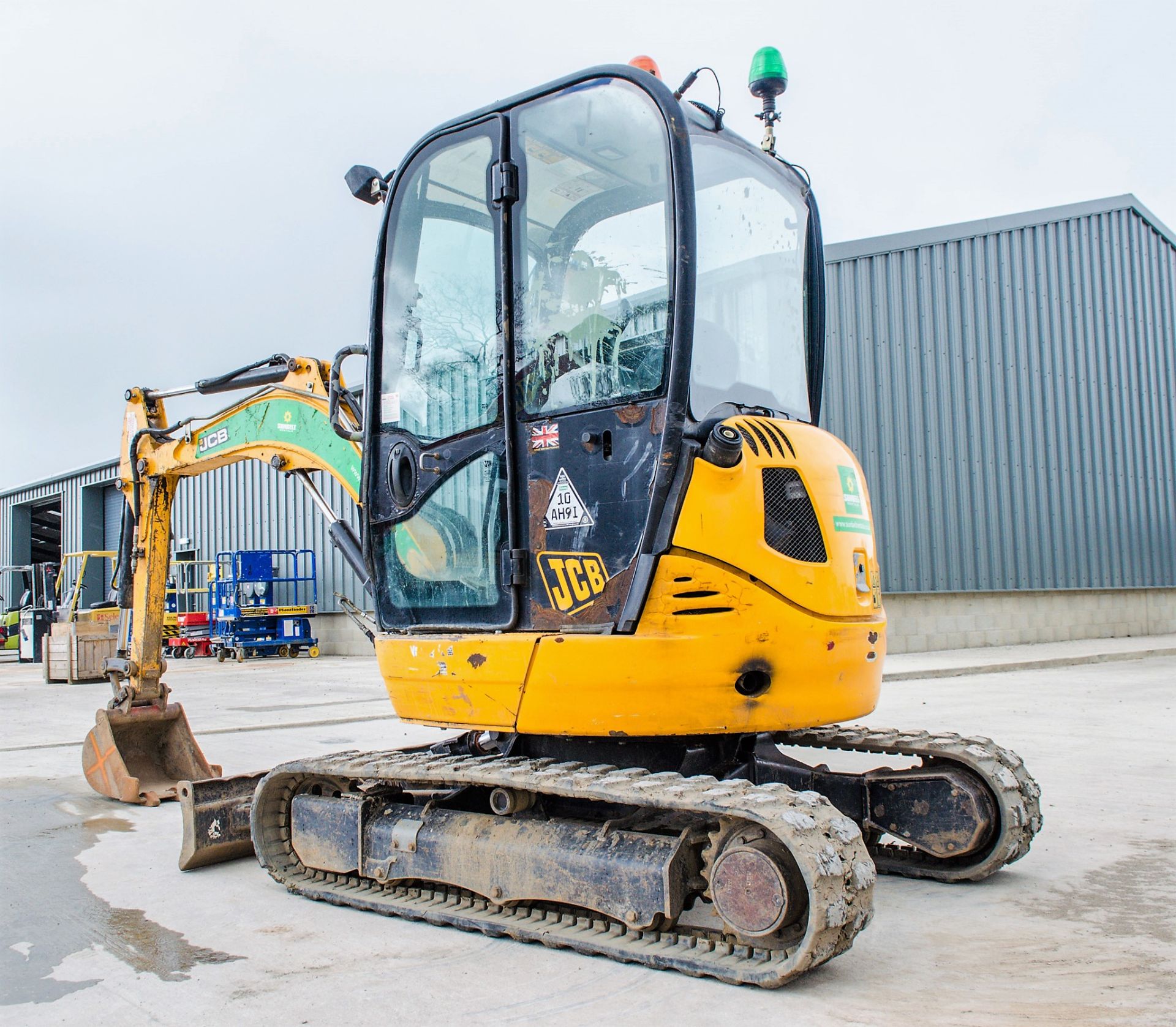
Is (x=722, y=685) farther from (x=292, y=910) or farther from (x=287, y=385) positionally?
(x=287, y=385)

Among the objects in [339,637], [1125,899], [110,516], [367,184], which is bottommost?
[1125,899]

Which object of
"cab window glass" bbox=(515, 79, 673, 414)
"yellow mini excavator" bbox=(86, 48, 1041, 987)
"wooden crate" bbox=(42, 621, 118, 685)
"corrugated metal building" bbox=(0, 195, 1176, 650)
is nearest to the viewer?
"yellow mini excavator" bbox=(86, 48, 1041, 987)

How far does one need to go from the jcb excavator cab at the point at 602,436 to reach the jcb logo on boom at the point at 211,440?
2091 millimetres

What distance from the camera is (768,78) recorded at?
16.3 ft

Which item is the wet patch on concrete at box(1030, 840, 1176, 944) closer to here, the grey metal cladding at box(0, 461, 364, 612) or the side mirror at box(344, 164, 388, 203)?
the side mirror at box(344, 164, 388, 203)

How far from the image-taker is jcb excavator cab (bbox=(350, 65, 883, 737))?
3947mm

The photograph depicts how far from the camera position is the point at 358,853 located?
15.1ft

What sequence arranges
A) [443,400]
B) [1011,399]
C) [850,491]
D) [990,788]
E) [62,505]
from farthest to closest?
1. [62,505]
2. [1011,399]
3. [443,400]
4. [990,788]
5. [850,491]

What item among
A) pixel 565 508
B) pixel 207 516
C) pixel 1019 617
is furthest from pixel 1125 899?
pixel 207 516

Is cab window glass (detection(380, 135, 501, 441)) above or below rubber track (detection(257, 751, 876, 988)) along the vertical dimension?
above

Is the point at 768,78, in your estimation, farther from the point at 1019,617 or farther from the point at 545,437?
the point at 1019,617

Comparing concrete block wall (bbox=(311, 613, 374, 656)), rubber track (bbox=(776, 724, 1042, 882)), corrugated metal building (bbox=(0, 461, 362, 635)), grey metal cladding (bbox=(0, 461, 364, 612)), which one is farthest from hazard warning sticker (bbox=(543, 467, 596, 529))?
concrete block wall (bbox=(311, 613, 374, 656))

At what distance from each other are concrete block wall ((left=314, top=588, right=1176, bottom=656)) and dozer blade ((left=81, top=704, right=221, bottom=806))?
43.6ft

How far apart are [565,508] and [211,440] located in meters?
3.47
